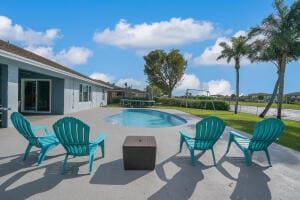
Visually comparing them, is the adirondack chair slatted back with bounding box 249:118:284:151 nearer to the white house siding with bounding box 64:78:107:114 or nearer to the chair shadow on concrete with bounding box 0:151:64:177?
the chair shadow on concrete with bounding box 0:151:64:177

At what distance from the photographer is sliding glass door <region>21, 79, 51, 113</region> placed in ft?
46.0

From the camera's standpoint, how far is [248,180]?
13.2ft

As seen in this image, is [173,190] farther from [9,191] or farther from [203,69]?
[203,69]

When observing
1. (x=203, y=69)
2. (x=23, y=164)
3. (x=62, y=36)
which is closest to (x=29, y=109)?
(x=62, y=36)

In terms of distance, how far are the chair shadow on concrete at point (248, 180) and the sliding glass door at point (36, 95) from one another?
12.3 metres

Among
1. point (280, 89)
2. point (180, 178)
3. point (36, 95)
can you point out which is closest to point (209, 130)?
point (180, 178)

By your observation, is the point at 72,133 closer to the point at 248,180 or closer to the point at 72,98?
the point at 248,180

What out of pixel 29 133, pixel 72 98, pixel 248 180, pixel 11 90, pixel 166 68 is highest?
pixel 166 68

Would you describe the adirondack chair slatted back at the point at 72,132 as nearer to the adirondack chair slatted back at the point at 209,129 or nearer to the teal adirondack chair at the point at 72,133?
the teal adirondack chair at the point at 72,133

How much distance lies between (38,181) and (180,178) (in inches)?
96.2

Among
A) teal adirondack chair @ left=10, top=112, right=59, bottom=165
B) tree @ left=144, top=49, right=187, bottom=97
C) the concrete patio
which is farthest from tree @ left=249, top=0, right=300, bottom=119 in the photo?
tree @ left=144, top=49, right=187, bottom=97

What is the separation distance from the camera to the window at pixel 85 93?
17734 millimetres

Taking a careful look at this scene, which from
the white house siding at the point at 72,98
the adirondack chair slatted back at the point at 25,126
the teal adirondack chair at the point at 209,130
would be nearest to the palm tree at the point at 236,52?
the white house siding at the point at 72,98

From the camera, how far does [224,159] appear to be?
17.3 feet
